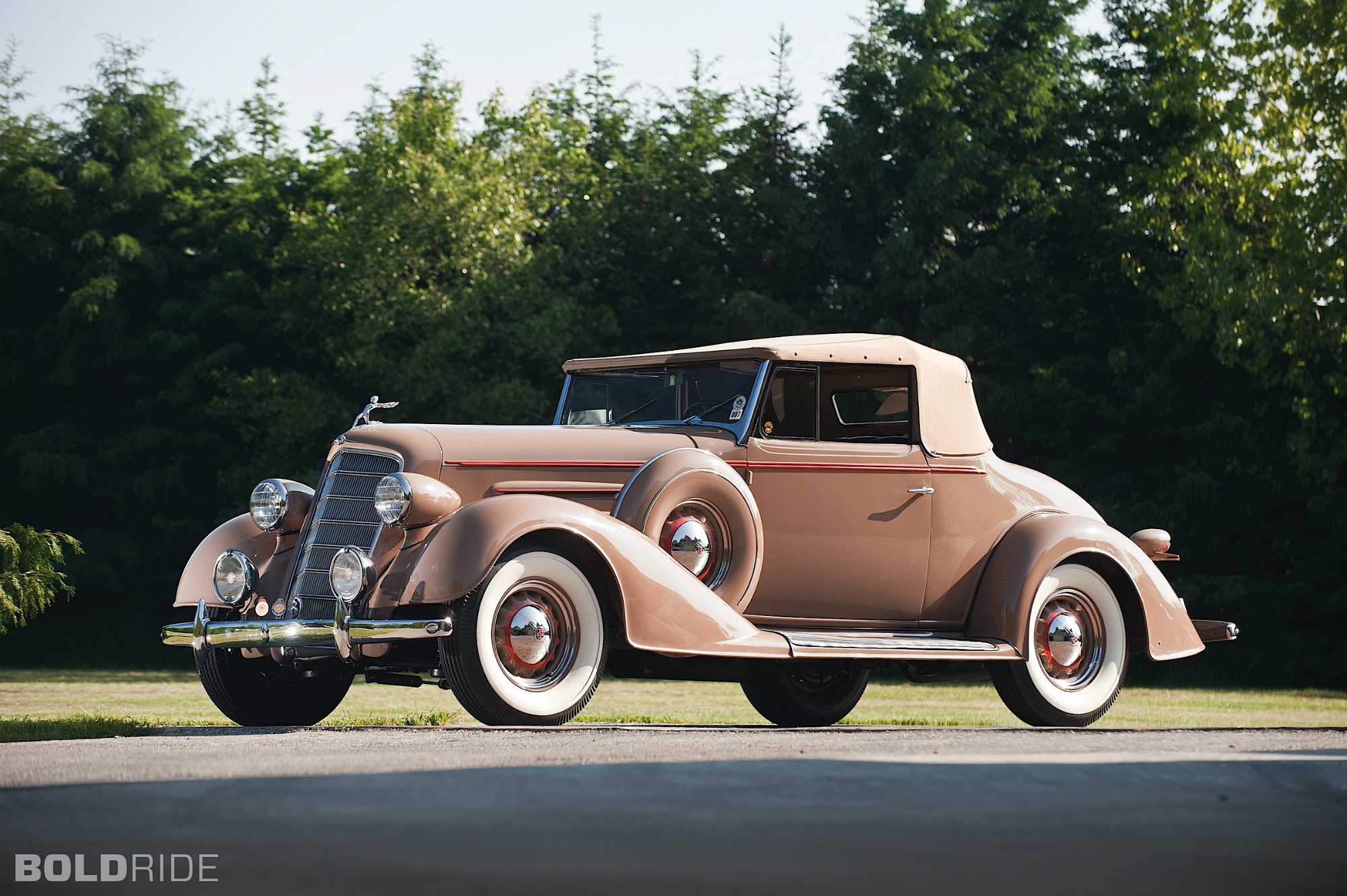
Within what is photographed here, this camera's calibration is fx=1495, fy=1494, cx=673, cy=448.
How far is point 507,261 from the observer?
2933cm

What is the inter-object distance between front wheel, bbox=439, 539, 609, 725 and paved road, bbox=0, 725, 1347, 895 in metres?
0.85

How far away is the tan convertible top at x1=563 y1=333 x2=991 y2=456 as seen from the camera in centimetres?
966

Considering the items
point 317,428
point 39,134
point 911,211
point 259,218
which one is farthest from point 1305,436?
point 39,134

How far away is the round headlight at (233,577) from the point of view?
8.80 meters

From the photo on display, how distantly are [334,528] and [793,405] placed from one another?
9.79ft

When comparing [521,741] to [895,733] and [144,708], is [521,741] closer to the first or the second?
[895,733]

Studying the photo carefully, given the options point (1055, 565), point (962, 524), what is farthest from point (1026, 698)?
point (962, 524)

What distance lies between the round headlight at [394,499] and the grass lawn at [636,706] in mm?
2272

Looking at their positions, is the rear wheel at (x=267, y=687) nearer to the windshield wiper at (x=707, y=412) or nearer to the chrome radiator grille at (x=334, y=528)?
the chrome radiator grille at (x=334, y=528)

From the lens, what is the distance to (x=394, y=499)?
8156 millimetres

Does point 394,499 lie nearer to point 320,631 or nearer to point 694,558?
point 320,631

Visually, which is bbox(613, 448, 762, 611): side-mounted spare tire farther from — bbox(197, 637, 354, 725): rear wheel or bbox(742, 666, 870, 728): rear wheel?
bbox(742, 666, 870, 728): rear wheel

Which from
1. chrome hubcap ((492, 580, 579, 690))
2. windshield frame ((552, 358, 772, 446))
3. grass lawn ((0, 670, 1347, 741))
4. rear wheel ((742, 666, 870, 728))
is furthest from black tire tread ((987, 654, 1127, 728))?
chrome hubcap ((492, 580, 579, 690))

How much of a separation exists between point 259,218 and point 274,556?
2650 centimetres
